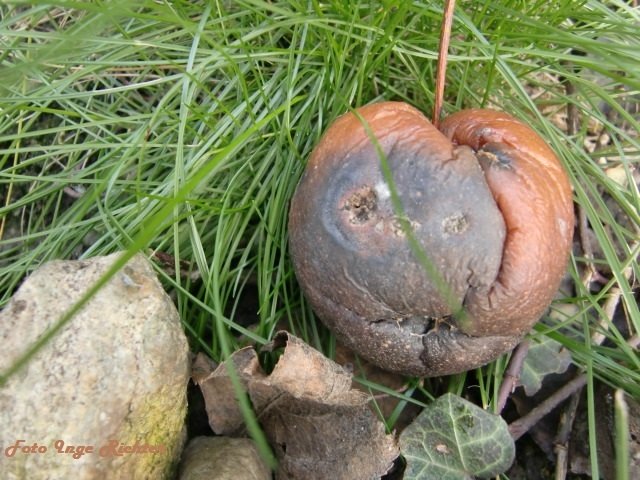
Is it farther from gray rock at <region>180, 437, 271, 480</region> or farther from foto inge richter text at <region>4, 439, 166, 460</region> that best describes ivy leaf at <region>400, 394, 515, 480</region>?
foto inge richter text at <region>4, 439, 166, 460</region>

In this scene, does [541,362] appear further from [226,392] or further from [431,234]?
[226,392]

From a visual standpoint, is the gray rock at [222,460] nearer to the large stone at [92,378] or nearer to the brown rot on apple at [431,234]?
the large stone at [92,378]

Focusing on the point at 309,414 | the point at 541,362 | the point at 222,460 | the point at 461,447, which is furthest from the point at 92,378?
the point at 541,362

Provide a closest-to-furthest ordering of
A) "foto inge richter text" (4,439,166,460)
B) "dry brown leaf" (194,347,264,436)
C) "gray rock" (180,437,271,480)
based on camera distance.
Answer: "foto inge richter text" (4,439,166,460) < "gray rock" (180,437,271,480) < "dry brown leaf" (194,347,264,436)

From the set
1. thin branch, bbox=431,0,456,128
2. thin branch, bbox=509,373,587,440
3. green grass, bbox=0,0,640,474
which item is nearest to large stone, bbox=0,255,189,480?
green grass, bbox=0,0,640,474

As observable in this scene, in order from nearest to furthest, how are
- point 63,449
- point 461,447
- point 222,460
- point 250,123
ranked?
1. point 63,449
2. point 222,460
3. point 461,447
4. point 250,123

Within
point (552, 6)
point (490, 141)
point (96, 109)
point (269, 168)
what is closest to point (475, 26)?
point (552, 6)
